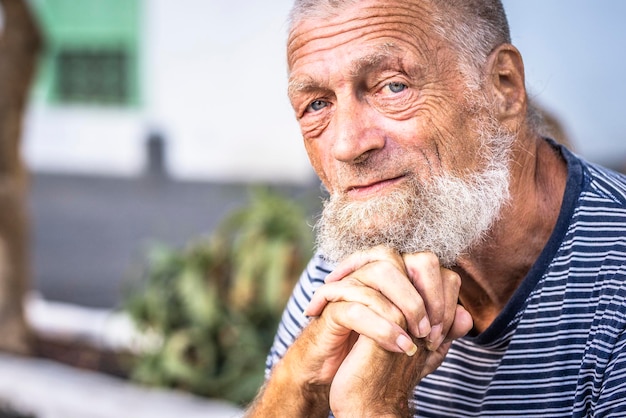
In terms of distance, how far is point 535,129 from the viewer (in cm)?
251

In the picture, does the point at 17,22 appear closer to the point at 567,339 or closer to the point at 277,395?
the point at 277,395

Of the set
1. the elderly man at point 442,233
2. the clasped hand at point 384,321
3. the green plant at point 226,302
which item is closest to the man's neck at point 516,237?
the elderly man at point 442,233

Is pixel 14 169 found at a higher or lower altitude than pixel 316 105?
lower

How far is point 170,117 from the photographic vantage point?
50.7ft

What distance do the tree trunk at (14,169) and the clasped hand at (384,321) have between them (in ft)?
14.1

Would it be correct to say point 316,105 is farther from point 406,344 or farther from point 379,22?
point 406,344

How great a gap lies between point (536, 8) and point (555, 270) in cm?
803

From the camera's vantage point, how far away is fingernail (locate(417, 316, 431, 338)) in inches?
77.5

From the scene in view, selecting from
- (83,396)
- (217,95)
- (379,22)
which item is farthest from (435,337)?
(217,95)

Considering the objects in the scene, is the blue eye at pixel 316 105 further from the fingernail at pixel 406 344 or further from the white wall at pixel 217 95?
the white wall at pixel 217 95

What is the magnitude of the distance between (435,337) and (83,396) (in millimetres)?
3550

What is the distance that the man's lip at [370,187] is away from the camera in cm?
215

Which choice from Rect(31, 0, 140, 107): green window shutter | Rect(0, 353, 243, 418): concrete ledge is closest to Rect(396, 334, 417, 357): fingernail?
Rect(0, 353, 243, 418): concrete ledge

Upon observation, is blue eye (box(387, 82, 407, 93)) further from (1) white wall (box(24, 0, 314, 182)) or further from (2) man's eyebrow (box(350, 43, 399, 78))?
(1) white wall (box(24, 0, 314, 182))
